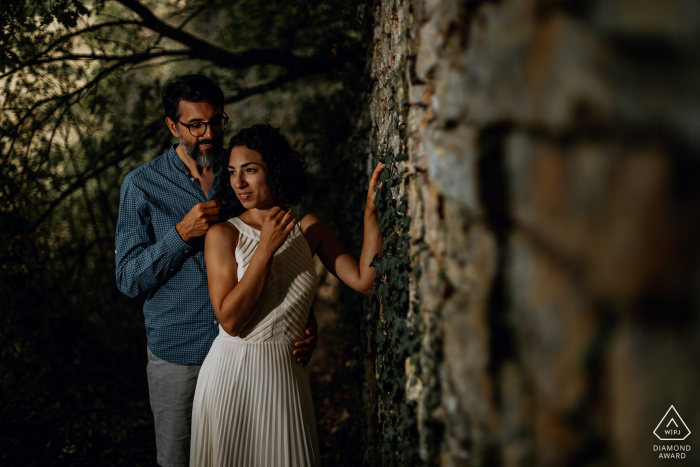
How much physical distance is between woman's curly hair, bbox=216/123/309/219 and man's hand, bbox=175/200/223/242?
0.30 ft

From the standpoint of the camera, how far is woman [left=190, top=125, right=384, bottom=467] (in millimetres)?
1904

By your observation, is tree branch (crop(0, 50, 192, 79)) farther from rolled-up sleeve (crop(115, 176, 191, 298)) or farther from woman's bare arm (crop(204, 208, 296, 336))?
woman's bare arm (crop(204, 208, 296, 336))

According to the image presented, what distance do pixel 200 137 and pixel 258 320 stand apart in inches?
40.7

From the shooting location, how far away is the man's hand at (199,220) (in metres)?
2.11

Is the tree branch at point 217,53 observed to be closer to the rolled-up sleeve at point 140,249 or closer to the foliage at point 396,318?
the rolled-up sleeve at point 140,249

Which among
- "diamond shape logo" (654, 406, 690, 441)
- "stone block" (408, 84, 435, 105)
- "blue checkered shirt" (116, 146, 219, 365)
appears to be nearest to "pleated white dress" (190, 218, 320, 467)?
"blue checkered shirt" (116, 146, 219, 365)

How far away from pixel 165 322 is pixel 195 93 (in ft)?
3.83

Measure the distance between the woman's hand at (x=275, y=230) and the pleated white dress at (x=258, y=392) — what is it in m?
0.13

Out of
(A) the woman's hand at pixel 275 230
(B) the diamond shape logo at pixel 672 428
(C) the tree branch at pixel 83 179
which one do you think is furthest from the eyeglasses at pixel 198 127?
(B) the diamond shape logo at pixel 672 428

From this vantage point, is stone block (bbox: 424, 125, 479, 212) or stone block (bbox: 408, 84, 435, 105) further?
stone block (bbox: 408, 84, 435, 105)

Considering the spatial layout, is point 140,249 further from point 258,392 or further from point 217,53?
point 217,53

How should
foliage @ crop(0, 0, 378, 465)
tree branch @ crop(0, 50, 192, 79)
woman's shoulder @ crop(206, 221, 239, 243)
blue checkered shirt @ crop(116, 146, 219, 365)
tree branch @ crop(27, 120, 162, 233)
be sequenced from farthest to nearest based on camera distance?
tree branch @ crop(27, 120, 162, 233)
foliage @ crop(0, 0, 378, 465)
tree branch @ crop(0, 50, 192, 79)
blue checkered shirt @ crop(116, 146, 219, 365)
woman's shoulder @ crop(206, 221, 239, 243)

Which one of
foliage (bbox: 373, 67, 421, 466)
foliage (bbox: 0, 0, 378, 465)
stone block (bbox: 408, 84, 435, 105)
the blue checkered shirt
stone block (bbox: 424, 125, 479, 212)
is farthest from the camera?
foliage (bbox: 0, 0, 378, 465)

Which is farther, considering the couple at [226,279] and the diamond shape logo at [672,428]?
the couple at [226,279]
